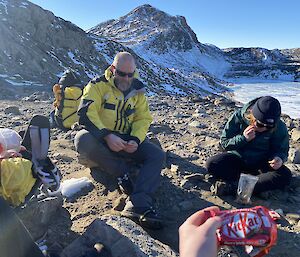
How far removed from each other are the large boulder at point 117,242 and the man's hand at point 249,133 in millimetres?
1594

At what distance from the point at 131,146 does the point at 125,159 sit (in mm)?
299

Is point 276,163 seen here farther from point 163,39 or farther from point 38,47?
point 163,39

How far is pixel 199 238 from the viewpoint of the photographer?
56.3 inches

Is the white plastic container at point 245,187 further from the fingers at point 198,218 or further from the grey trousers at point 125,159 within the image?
the fingers at point 198,218

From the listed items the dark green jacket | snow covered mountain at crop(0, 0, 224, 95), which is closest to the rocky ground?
the dark green jacket

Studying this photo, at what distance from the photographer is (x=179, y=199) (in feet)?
12.7

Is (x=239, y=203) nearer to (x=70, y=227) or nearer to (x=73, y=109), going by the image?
Answer: (x=70, y=227)

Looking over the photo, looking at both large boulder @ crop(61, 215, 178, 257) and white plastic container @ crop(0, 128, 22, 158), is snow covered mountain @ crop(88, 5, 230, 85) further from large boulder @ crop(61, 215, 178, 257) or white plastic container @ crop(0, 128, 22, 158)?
large boulder @ crop(61, 215, 178, 257)

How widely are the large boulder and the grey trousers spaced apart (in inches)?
26.8

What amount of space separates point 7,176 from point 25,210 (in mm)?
500

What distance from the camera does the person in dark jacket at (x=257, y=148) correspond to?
382cm

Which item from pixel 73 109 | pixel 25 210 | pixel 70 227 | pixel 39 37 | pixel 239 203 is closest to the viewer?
pixel 25 210

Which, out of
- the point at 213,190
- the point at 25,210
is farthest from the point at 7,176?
the point at 213,190

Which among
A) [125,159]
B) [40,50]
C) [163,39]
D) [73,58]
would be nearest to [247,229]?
[125,159]
